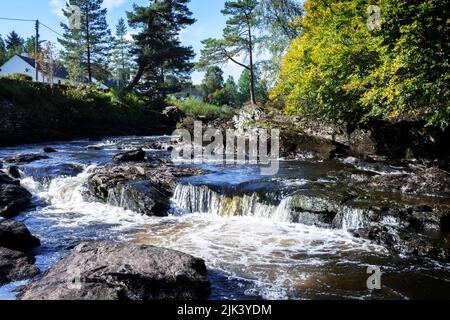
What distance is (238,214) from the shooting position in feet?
37.7

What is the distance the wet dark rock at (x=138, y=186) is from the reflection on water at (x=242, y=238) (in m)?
0.38

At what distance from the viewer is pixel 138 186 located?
41.5 feet

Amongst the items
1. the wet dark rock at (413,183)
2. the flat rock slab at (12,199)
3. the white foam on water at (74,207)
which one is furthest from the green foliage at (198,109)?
the wet dark rock at (413,183)

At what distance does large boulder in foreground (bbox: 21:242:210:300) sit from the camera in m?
5.47

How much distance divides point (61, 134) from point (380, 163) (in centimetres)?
2391

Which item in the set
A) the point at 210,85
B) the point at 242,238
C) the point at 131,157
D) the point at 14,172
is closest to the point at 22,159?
the point at 14,172

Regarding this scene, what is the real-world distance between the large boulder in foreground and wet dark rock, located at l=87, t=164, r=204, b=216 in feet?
17.0

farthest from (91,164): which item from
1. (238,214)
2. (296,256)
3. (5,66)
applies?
(5,66)

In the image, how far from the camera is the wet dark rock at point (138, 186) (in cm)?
1197

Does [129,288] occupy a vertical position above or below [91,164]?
below

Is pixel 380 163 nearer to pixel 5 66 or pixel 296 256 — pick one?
pixel 296 256

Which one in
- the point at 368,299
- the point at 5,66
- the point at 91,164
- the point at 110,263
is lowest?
the point at 368,299

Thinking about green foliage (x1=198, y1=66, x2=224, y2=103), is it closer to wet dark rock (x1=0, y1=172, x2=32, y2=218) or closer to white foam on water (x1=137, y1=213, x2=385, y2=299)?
wet dark rock (x1=0, y1=172, x2=32, y2=218)

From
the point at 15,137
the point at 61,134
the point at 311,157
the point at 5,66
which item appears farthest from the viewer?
the point at 5,66
